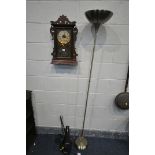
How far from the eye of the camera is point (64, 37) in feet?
6.61

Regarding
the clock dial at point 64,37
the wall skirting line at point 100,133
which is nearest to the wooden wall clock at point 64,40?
the clock dial at point 64,37

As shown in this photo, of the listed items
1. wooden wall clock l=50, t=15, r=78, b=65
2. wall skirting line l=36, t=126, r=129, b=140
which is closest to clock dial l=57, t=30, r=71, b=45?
wooden wall clock l=50, t=15, r=78, b=65

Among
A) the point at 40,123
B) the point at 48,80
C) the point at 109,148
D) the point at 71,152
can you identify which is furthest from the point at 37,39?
the point at 109,148

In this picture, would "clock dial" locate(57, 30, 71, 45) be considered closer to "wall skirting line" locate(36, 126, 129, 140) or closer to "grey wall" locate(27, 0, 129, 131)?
"grey wall" locate(27, 0, 129, 131)

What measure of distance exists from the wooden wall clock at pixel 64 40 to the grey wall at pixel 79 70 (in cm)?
6

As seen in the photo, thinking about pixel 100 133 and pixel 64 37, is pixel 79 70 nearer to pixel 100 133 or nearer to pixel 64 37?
pixel 64 37

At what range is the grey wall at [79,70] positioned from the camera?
1.98 m

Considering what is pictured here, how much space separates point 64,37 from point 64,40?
31 millimetres

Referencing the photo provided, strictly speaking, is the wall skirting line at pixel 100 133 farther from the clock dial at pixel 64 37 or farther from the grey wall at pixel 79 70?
the clock dial at pixel 64 37

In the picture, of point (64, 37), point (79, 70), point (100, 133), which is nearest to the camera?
point (64, 37)

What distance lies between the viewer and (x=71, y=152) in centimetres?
206

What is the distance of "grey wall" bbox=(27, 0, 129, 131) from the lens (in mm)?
1984

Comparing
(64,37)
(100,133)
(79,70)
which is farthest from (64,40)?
(100,133)
